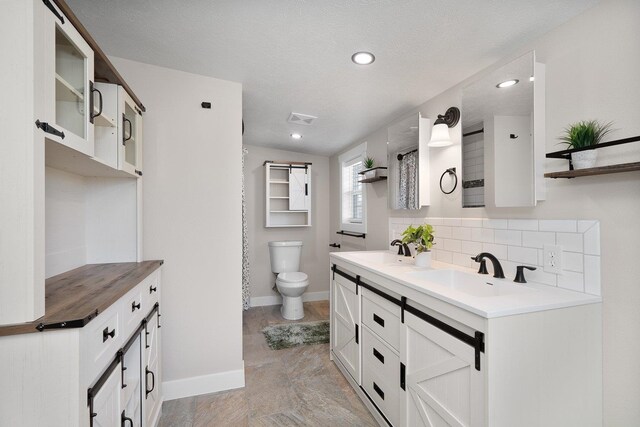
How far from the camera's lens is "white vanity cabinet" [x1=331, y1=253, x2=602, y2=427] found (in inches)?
42.8

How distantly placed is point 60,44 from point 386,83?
1.80 metres

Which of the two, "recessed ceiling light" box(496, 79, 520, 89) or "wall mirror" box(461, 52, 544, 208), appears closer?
"wall mirror" box(461, 52, 544, 208)

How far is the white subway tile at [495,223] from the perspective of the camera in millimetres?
1720

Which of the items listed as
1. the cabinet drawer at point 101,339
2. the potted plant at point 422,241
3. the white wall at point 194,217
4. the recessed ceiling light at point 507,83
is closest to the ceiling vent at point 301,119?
the white wall at point 194,217

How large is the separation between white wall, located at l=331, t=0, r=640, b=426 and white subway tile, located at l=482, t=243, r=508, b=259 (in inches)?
13.1

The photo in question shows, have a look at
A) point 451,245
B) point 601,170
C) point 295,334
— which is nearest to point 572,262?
point 601,170

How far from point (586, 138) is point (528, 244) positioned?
1.89 feet

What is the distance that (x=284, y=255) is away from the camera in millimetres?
3924

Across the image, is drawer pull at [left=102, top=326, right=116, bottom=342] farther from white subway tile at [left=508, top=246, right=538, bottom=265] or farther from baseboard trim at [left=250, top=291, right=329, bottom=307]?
baseboard trim at [left=250, top=291, right=329, bottom=307]

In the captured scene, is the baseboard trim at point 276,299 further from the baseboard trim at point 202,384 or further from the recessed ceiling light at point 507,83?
the recessed ceiling light at point 507,83

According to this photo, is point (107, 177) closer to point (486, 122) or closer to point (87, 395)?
point (87, 395)

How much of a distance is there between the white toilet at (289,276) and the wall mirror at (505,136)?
2.20 m

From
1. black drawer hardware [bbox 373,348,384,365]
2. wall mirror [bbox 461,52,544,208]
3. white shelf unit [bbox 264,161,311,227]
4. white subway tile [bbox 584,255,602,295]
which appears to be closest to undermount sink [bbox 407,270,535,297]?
white subway tile [bbox 584,255,602,295]

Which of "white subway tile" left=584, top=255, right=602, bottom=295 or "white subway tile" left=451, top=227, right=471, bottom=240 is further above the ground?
"white subway tile" left=451, top=227, right=471, bottom=240
